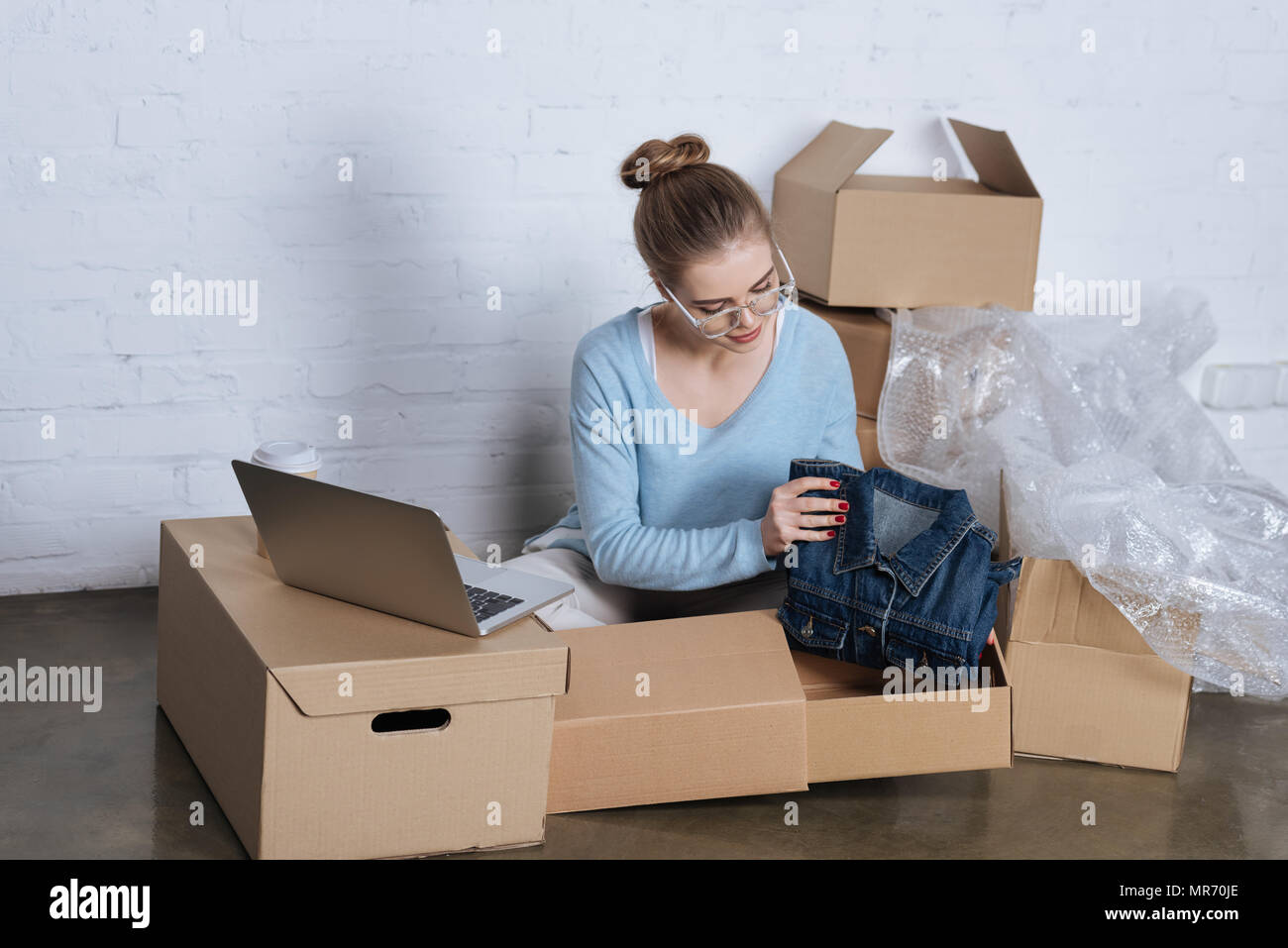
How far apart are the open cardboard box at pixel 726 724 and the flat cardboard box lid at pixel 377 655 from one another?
0.11 m

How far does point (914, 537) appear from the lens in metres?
1.61

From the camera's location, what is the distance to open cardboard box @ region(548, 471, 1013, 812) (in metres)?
1.49

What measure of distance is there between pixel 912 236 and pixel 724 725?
3.25 feet

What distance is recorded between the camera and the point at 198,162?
204cm

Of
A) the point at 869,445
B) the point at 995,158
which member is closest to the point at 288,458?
the point at 869,445

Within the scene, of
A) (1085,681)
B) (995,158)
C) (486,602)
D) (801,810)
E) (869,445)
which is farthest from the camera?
(995,158)

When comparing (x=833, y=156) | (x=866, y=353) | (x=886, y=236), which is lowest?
(x=866, y=353)

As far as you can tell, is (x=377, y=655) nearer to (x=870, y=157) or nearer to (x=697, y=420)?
(x=697, y=420)

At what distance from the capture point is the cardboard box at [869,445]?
209cm

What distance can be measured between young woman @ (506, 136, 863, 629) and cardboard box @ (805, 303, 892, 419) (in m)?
0.22

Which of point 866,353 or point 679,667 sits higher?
point 866,353

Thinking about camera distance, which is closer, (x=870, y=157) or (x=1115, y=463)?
(x=1115, y=463)

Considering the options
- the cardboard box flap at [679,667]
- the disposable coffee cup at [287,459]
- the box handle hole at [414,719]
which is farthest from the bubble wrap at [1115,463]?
the disposable coffee cup at [287,459]

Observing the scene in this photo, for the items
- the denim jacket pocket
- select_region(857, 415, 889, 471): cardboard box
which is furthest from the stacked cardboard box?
the denim jacket pocket
